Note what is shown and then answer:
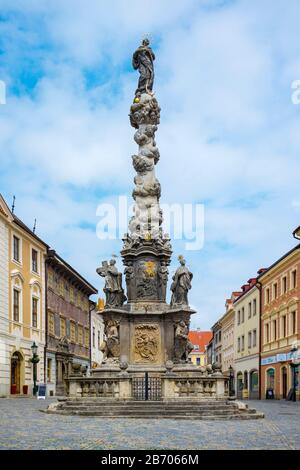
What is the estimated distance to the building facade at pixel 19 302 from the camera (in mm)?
35000

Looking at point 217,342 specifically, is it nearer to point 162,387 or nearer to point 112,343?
point 112,343

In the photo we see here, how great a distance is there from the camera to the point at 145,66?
81.9ft

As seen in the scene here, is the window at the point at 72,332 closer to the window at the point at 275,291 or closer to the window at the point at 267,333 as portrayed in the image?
the window at the point at 267,333

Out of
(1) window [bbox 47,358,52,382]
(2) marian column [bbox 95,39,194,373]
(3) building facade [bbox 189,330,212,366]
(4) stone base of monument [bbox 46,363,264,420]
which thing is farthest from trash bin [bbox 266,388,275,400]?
(3) building facade [bbox 189,330,212,366]

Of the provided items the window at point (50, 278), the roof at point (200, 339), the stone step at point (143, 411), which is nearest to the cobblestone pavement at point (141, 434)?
the stone step at point (143, 411)

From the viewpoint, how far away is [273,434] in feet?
44.5

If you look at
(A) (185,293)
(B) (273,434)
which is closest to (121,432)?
(B) (273,434)

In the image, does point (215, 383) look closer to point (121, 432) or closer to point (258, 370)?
point (121, 432)

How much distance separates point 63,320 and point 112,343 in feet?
91.1

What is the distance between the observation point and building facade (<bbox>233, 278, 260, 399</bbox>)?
50.7 m

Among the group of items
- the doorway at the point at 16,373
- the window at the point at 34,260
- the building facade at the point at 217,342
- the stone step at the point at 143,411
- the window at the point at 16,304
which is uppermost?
the window at the point at 34,260

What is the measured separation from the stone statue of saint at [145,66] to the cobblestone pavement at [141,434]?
515 inches

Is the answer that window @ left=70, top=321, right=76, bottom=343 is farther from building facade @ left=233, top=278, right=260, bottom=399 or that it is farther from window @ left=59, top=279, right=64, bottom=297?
building facade @ left=233, top=278, right=260, bottom=399

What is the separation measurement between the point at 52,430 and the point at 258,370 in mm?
37646
